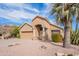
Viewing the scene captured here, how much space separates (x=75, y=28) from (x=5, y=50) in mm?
662

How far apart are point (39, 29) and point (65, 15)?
27cm

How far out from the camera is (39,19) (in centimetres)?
135

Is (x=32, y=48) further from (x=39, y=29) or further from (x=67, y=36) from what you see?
(x=67, y=36)

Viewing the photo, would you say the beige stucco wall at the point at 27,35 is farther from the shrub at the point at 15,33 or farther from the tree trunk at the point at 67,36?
the tree trunk at the point at 67,36

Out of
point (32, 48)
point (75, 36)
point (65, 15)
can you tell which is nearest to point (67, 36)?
point (75, 36)

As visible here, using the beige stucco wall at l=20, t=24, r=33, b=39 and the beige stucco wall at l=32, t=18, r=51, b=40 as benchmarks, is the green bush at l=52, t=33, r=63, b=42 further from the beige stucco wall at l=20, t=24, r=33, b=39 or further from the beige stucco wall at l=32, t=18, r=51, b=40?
the beige stucco wall at l=20, t=24, r=33, b=39

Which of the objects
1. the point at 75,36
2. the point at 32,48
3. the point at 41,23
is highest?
the point at 41,23

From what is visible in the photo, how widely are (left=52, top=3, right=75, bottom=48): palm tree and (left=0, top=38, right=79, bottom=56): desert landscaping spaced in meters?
0.07

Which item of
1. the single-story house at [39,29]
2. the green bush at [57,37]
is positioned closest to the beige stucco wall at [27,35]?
the single-story house at [39,29]

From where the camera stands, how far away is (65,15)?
1.35m

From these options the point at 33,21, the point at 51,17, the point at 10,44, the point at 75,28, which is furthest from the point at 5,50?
the point at 75,28

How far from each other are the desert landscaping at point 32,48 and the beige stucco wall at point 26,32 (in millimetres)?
37

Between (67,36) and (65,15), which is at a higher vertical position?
(65,15)

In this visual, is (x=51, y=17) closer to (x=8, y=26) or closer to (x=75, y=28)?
(x=75, y=28)
